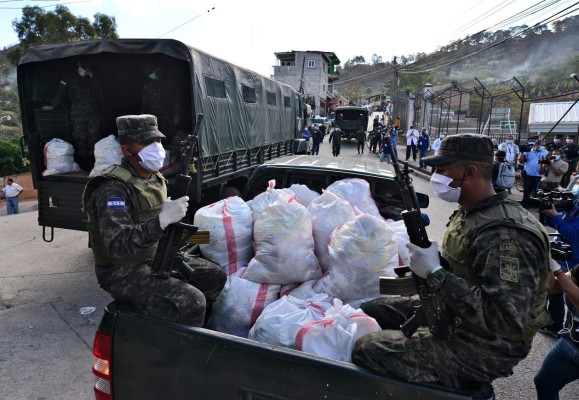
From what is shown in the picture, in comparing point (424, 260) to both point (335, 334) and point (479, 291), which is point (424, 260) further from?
point (335, 334)

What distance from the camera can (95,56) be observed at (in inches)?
212

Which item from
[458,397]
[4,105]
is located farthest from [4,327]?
[4,105]

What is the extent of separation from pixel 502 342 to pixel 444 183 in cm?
67

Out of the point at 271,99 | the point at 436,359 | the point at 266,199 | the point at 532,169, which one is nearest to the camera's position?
the point at 436,359

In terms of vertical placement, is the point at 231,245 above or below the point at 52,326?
above

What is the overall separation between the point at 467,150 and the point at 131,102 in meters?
5.50

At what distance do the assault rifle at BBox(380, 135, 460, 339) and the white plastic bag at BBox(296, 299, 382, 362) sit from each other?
18cm

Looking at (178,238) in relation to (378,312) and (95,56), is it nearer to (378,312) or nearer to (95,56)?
(378,312)

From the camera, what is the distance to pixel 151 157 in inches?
93.4

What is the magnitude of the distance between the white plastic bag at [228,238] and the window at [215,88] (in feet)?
10.5

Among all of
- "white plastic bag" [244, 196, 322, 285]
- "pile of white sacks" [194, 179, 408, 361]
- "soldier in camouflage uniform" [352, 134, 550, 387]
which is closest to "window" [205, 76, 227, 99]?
"pile of white sacks" [194, 179, 408, 361]

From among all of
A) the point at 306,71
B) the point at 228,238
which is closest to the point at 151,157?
the point at 228,238

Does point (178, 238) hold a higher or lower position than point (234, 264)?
higher

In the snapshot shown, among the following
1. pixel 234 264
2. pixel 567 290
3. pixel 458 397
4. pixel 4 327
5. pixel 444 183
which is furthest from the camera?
pixel 4 327
